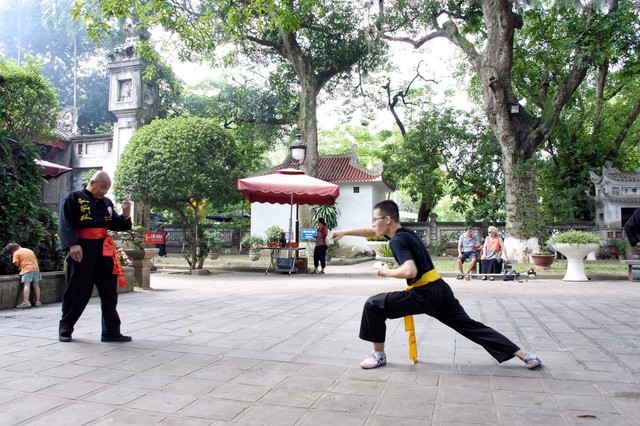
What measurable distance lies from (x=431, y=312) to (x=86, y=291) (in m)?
3.23

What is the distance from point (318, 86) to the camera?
21578mm

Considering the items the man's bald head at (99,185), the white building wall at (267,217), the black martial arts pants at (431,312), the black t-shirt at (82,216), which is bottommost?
the black martial arts pants at (431,312)

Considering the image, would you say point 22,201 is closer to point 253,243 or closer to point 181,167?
point 181,167

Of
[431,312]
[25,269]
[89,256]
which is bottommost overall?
[431,312]

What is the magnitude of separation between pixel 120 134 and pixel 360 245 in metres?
→ 12.9

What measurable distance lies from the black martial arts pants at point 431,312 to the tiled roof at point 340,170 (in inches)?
820

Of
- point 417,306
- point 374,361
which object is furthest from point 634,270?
point 374,361

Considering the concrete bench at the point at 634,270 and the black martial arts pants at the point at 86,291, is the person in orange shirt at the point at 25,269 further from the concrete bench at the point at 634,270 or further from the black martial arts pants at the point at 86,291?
the concrete bench at the point at 634,270

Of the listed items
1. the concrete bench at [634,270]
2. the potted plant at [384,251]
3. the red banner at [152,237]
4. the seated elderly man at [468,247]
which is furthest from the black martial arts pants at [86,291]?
the potted plant at [384,251]

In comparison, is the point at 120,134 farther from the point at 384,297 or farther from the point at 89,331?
the point at 384,297

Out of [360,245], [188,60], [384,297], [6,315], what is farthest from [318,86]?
[384,297]

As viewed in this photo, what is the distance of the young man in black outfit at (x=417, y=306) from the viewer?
140 inches

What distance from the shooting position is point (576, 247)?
440 inches

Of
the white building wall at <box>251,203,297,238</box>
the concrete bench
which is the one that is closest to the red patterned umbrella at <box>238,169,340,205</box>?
the concrete bench
